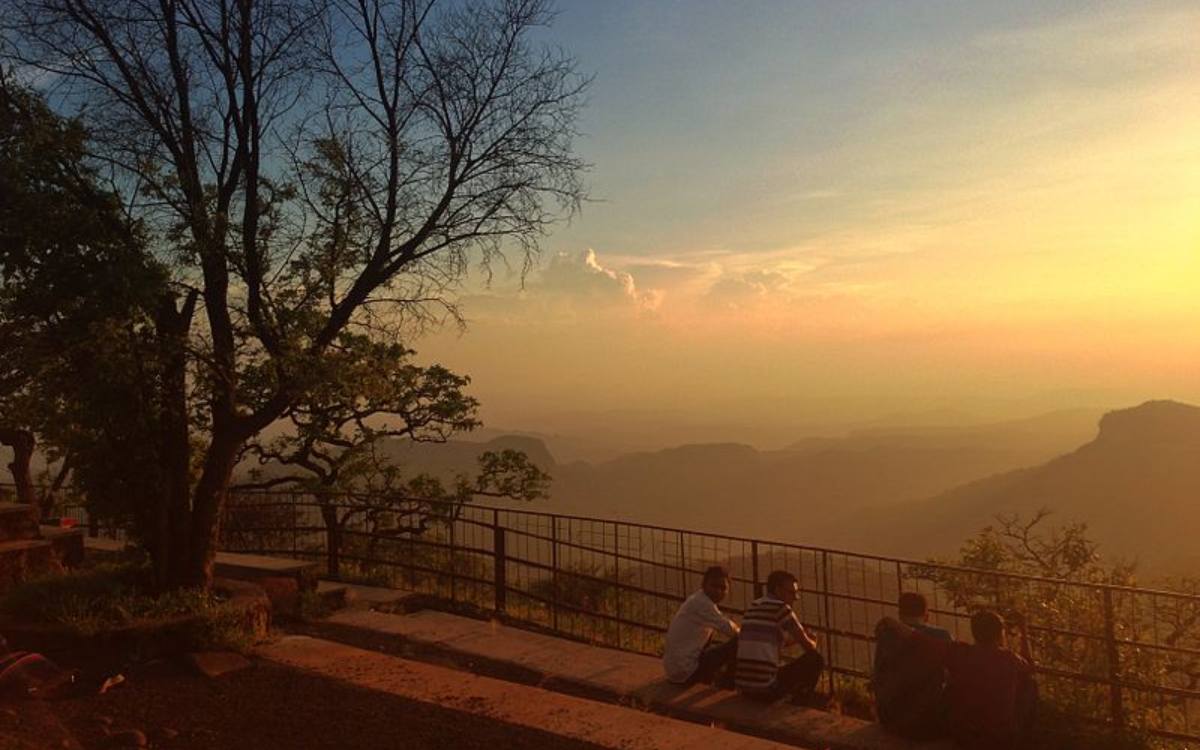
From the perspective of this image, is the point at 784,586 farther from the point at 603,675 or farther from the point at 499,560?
the point at 499,560

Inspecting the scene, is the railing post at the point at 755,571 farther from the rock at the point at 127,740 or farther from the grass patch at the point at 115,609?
the rock at the point at 127,740

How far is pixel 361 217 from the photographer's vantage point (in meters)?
10.8

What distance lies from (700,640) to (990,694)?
2530mm

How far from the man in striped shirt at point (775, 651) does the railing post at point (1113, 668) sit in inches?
95.5

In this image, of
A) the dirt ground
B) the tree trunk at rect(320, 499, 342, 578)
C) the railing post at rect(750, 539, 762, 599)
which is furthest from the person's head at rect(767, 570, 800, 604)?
the tree trunk at rect(320, 499, 342, 578)

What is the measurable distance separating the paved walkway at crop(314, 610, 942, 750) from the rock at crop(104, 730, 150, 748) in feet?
11.8

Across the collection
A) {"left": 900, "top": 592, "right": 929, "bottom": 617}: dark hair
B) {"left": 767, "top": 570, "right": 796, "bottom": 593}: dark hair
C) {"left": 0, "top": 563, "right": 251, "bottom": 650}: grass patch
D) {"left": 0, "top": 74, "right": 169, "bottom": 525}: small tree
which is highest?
{"left": 0, "top": 74, "right": 169, "bottom": 525}: small tree

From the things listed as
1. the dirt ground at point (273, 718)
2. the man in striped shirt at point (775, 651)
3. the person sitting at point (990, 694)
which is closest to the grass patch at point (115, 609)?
the dirt ground at point (273, 718)

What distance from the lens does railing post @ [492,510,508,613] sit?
11570 mm

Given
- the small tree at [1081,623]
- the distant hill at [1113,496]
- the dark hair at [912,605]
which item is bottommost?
the distant hill at [1113,496]

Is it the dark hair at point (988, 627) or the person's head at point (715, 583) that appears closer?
the dark hair at point (988, 627)

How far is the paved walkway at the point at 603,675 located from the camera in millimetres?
7062

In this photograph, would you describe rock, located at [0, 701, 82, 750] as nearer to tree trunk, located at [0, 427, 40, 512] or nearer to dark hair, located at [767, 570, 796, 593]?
dark hair, located at [767, 570, 796, 593]

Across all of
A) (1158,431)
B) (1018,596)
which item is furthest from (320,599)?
(1158,431)
